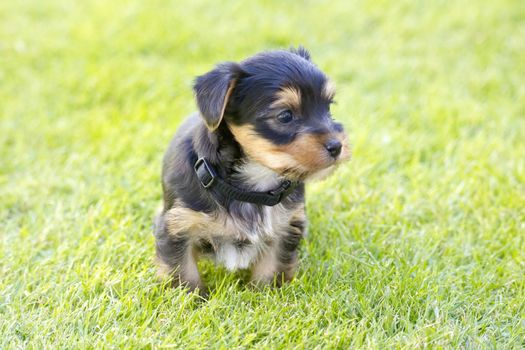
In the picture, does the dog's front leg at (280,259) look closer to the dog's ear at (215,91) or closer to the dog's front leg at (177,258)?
the dog's front leg at (177,258)

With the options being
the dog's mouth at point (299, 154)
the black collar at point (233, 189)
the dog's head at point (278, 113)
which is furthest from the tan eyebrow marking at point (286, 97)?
the black collar at point (233, 189)

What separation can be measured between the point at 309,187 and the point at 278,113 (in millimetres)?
1767

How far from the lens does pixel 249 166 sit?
3.41 metres

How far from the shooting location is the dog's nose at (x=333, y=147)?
3.13 metres

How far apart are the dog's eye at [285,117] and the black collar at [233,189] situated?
405 millimetres

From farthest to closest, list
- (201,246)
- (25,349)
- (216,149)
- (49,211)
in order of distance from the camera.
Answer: (49,211) < (201,246) < (216,149) < (25,349)

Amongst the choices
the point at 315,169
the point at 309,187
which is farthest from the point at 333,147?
the point at 309,187

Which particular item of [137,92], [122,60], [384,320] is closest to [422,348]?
[384,320]

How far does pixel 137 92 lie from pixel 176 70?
2.08 feet

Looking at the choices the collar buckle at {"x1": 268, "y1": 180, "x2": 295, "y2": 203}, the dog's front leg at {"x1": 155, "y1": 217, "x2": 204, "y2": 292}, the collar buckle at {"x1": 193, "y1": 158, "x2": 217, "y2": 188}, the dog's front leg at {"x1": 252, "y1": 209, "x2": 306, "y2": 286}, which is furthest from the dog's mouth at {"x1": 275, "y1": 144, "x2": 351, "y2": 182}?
the dog's front leg at {"x1": 155, "y1": 217, "x2": 204, "y2": 292}

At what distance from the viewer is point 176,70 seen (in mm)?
6965

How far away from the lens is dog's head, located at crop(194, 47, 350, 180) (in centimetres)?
315

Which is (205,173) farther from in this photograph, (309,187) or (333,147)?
(309,187)

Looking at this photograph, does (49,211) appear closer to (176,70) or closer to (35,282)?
(35,282)
